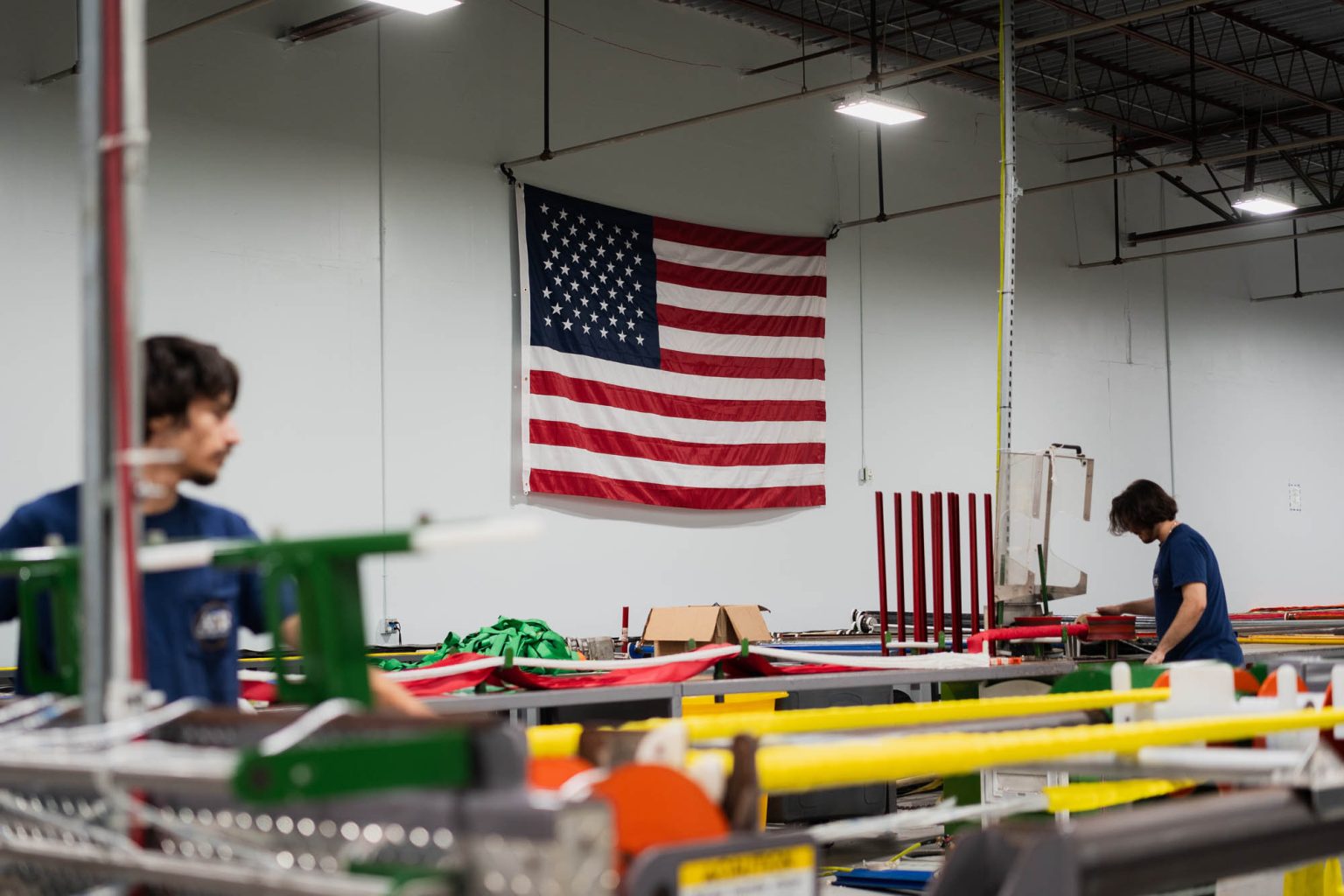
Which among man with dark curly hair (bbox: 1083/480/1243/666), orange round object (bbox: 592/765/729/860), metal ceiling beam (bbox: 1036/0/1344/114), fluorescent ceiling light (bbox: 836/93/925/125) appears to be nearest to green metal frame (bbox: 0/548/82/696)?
orange round object (bbox: 592/765/729/860)

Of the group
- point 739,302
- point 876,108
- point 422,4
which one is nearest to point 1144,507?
point 422,4

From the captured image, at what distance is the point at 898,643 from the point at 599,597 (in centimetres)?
407

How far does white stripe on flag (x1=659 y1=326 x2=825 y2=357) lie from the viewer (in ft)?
34.7

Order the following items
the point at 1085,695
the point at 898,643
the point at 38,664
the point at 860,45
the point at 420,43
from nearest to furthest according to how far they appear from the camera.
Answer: the point at 38,664 → the point at 1085,695 → the point at 898,643 → the point at 420,43 → the point at 860,45

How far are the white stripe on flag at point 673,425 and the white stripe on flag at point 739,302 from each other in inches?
32.6

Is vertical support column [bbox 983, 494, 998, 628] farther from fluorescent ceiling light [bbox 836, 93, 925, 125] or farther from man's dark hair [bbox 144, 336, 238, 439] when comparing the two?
man's dark hair [bbox 144, 336, 238, 439]

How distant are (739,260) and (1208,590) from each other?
5984 millimetres

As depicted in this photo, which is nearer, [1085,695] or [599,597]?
[1085,695]

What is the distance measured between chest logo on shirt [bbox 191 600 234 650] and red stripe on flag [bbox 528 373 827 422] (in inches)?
299

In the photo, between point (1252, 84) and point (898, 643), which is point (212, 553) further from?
point (1252, 84)

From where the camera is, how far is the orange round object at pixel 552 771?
1.40 m

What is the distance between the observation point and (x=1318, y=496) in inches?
669

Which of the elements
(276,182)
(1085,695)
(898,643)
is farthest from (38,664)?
(276,182)

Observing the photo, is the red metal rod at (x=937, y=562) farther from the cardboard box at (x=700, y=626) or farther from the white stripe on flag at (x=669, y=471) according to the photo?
the white stripe on flag at (x=669, y=471)
